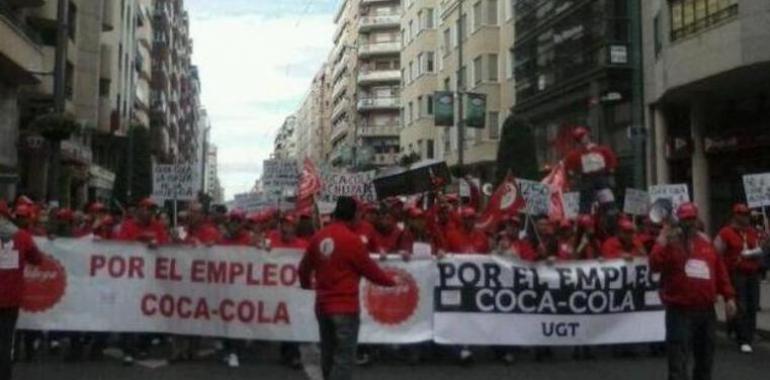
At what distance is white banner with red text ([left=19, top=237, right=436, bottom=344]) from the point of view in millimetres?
11984

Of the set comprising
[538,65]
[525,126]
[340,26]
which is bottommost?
[525,126]

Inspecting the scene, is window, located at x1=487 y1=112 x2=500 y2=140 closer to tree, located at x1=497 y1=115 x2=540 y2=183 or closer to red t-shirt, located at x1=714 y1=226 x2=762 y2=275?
tree, located at x1=497 y1=115 x2=540 y2=183

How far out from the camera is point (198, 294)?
12.2 metres

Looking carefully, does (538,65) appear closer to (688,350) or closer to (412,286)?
(412,286)

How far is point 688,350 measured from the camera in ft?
29.1

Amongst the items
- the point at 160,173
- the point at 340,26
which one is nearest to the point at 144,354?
the point at 160,173

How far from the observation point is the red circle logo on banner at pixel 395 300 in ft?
39.7

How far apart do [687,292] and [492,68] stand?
43.0m

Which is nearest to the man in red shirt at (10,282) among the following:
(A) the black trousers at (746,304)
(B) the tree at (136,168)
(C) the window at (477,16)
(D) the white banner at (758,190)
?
(A) the black trousers at (746,304)

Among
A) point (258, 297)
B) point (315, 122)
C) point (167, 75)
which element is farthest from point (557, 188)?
point (315, 122)

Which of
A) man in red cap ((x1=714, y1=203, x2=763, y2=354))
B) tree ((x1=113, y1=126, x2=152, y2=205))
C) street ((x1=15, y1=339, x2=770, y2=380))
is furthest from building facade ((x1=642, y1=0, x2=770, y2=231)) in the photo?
tree ((x1=113, y1=126, x2=152, y2=205))

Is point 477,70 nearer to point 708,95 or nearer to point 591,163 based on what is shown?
point 708,95

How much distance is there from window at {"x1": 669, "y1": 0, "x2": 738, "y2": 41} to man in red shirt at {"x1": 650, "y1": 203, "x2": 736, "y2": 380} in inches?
697

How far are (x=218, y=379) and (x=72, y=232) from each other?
3.84 meters
